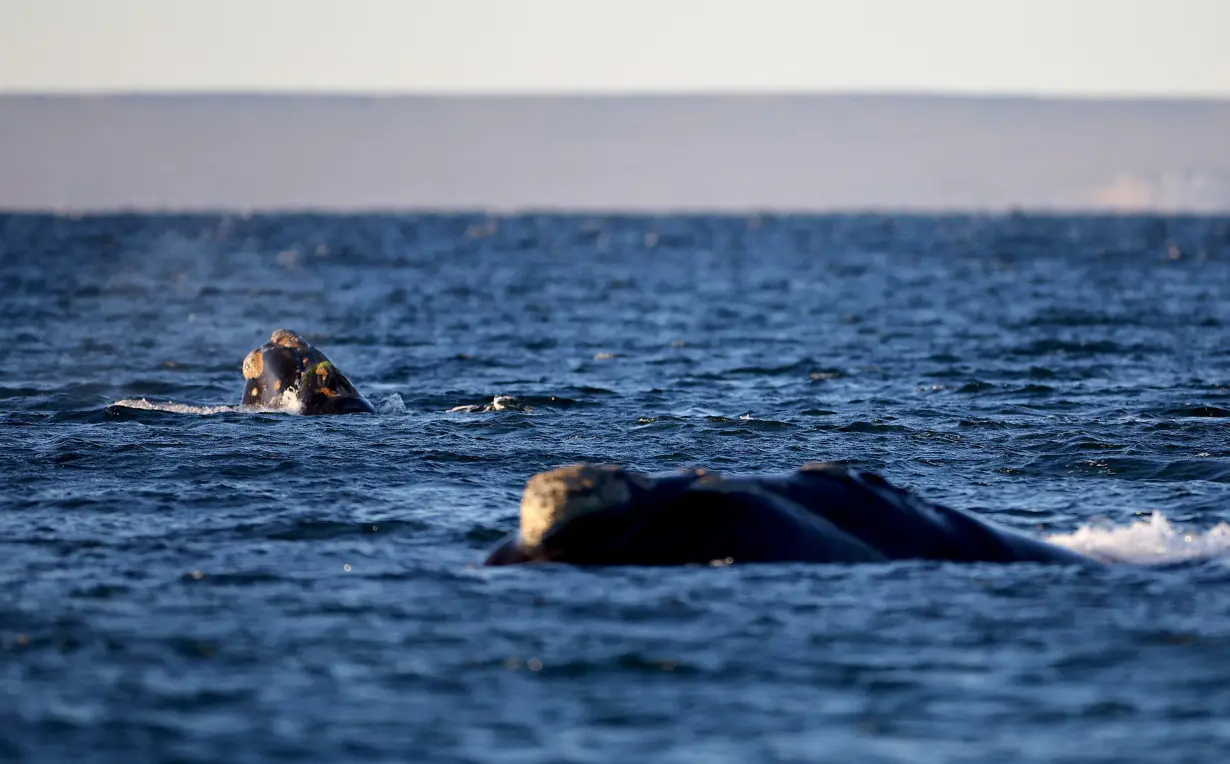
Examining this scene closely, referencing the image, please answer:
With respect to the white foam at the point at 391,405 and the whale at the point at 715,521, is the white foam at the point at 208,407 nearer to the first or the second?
the white foam at the point at 391,405

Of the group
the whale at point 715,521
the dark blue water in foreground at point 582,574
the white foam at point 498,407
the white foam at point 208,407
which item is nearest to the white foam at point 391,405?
the dark blue water in foreground at point 582,574

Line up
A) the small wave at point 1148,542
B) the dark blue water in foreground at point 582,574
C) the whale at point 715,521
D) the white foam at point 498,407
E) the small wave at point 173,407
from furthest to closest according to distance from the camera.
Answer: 1. the white foam at point 498,407
2. the small wave at point 173,407
3. the small wave at point 1148,542
4. the whale at point 715,521
5. the dark blue water in foreground at point 582,574

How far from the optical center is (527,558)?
1371cm

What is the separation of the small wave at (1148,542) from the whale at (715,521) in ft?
4.49

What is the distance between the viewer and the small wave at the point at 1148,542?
14.7 metres

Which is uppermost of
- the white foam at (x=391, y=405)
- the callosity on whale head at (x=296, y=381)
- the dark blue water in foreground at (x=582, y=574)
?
the callosity on whale head at (x=296, y=381)

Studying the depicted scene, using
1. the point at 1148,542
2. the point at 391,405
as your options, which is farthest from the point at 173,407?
the point at 1148,542

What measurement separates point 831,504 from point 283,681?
196 inches

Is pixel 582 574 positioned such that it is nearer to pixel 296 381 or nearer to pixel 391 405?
pixel 296 381

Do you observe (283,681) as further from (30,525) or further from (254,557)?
(30,525)

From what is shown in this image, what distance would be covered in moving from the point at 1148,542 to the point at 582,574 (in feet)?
17.5

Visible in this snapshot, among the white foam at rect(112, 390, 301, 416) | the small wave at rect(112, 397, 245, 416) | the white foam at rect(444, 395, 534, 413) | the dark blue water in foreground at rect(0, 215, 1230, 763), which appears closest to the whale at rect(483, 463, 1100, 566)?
the dark blue water in foreground at rect(0, 215, 1230, 763)

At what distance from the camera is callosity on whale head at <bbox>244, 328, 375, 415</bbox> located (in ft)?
80.8

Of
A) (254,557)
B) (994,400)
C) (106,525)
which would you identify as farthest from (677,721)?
(994,400)
